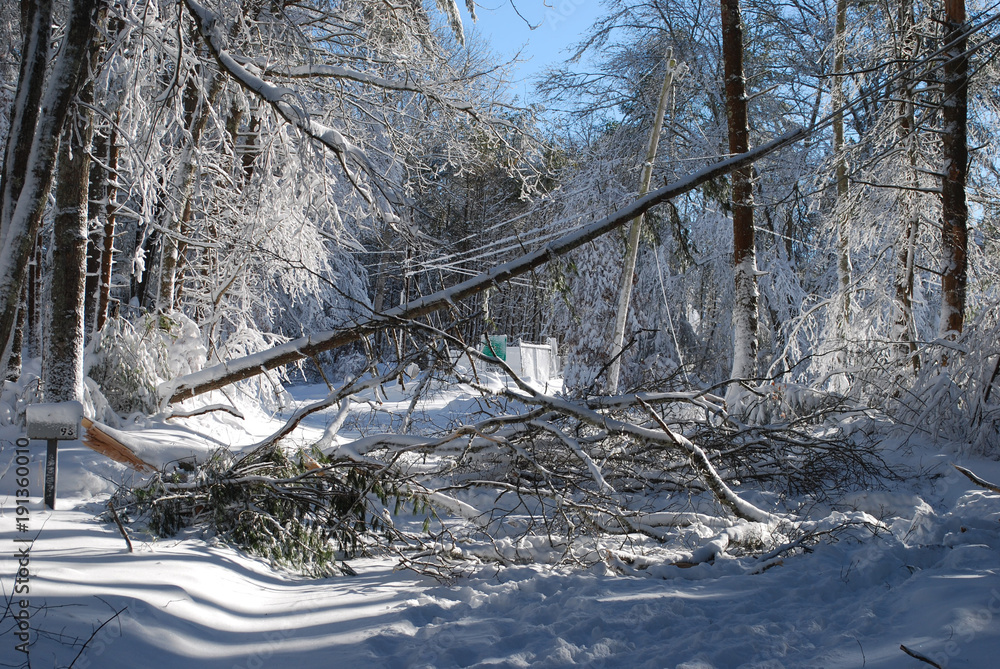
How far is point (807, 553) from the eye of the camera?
143 inches

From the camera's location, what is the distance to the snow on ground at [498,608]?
7.54 feet

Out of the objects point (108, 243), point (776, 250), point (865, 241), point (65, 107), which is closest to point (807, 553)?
point (65, 107)

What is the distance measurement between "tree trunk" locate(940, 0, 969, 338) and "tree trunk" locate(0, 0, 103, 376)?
8.13 m

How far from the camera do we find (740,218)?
Answer: 8562 millimetres

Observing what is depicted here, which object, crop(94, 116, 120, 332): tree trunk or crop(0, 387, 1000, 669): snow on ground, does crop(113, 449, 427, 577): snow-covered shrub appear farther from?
crop(94, 116, 120, 332): tree trunk

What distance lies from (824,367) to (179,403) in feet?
29.8

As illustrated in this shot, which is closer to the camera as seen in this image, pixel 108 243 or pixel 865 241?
pixel 108 243

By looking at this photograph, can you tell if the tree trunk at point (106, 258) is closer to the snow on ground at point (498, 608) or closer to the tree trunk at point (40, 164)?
→ the tree trunk at point (40, 164)

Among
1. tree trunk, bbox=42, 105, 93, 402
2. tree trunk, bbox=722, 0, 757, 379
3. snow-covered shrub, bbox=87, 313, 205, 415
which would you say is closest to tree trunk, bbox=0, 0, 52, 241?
tree trunk, bbox=42, 105, 93, 402

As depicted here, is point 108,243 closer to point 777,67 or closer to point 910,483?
point 910,483

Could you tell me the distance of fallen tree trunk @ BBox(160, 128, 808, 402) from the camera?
4.29 m

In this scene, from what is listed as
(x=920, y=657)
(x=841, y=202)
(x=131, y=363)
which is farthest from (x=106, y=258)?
(x=841, y=202)

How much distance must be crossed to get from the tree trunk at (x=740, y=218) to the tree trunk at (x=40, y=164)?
717 centimetres

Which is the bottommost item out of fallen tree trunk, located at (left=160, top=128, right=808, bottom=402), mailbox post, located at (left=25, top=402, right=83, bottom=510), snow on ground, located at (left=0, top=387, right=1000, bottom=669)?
snow on ground, located at (left=0, top=387, right=1000, bottom=669)
